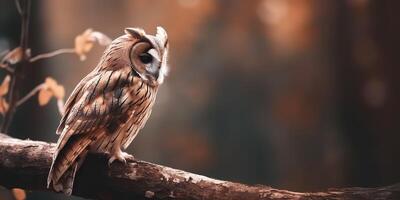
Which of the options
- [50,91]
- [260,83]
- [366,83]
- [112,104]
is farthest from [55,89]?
[366,83]

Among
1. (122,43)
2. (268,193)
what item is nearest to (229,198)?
(268,193)

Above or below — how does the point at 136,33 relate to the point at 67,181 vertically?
above

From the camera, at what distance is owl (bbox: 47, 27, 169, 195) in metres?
0.89

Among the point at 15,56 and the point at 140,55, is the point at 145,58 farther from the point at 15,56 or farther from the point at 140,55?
the point at 15,56

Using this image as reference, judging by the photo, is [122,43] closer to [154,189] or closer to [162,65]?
[162,65]

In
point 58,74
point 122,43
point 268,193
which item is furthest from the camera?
point 58,74

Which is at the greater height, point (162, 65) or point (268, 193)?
point (162, 65)

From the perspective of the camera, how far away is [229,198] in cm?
84

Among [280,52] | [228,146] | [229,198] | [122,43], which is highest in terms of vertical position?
[280,52]

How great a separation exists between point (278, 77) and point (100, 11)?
464mm

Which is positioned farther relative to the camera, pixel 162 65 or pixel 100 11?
pixel 100 11

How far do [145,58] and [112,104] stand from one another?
0.10 meters

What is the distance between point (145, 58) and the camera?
0.96 meters

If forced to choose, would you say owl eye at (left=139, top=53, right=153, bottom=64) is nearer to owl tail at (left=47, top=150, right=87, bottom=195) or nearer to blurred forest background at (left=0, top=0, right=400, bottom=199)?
owl tail at (left=47, top=150, right=87, bottom=195)
